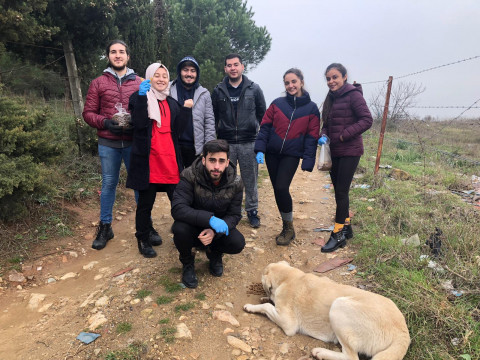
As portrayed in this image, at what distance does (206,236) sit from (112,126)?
1620 millimetres

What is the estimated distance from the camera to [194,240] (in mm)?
3045

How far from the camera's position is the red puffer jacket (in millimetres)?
3391

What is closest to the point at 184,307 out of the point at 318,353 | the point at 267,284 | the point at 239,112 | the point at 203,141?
the point at 267,284

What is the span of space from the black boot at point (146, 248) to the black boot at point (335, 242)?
211cm

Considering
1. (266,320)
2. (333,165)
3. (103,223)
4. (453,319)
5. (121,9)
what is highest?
(121,9)

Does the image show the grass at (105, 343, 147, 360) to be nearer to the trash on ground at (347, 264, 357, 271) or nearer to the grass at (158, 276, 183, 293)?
the grass at (158, 276, 183, 293)

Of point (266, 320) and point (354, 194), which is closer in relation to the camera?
point (266, 320)

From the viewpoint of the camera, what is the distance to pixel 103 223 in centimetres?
384

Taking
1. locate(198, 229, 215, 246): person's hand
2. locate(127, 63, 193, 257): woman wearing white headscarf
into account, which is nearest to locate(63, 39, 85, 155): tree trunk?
locate(127, 63, 193, 257): woman wearing white headscarf

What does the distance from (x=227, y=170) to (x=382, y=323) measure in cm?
184

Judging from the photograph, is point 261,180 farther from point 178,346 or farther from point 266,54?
point 266,54

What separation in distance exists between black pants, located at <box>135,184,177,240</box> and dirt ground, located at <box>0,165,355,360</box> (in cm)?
36

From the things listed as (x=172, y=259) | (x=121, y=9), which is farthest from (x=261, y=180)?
(x=121, y=9)

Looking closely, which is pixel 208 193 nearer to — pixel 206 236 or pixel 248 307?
pixel 206 236
